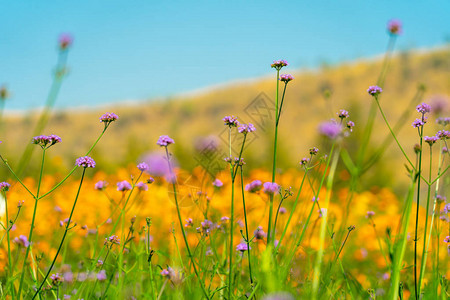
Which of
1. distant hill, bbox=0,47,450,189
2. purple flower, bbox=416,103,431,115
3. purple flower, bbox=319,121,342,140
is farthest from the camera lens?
distant hill, bbox=0,47,450,189

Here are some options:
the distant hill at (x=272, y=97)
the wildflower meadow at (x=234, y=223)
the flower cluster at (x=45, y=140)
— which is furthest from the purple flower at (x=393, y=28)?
the distant hill at (x=272, y=97)

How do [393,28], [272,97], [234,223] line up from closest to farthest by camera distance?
[393,28]
[234,223]
[272,97]

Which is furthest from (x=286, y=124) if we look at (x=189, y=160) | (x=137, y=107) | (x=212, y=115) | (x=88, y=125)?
(x=189, y=160)

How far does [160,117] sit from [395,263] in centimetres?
3382

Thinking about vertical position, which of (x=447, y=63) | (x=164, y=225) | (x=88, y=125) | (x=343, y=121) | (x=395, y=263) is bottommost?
(x=88, y=125)

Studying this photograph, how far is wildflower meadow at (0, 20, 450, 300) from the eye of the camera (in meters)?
1.14

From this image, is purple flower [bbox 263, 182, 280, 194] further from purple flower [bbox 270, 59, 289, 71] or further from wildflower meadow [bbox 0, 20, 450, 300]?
purple flower [bbox 270, 59, 289, 71]

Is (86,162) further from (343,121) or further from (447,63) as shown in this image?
(447,63)

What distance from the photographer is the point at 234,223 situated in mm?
1857

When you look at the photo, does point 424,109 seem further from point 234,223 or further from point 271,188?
point 234,223

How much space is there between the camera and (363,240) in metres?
4.01

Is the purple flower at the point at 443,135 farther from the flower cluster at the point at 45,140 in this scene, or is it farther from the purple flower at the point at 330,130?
the flower cluster at the point at 45,140

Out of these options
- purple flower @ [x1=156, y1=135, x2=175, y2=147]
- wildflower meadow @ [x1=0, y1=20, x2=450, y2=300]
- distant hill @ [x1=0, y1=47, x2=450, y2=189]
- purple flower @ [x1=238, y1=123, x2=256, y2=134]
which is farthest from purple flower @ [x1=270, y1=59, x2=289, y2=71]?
distant hill @ [x1=0, y1=47, x2=450, y2=189]

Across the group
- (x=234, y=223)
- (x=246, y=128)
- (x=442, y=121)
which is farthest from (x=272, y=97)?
(x=246, y=128)
